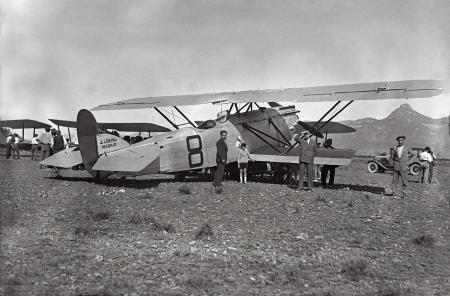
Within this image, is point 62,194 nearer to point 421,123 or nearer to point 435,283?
point 435,283

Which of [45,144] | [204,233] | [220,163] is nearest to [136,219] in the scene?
[204,233]

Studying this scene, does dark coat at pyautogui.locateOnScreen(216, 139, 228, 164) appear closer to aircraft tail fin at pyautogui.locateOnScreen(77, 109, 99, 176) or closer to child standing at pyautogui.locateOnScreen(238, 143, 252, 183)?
child standing at pyautogui.locateOnScreen(238, 143, 252, 183)

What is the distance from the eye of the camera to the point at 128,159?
10867 millimetres

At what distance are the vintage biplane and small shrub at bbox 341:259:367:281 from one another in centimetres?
633

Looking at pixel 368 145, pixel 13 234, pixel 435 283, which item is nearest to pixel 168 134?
pixel 13 234

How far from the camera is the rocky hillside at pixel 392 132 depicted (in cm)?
Result: 11958

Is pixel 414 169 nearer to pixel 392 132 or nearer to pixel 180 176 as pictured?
pixel 180 176

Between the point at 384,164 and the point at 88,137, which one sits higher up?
the point at 88,137

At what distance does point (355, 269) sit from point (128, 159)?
6987 millimetres

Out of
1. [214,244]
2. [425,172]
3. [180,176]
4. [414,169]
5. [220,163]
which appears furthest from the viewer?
[414,169]

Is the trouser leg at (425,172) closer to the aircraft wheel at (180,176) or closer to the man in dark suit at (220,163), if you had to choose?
the man in dark suit at (220,163)

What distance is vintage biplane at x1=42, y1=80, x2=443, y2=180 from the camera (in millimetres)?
11211

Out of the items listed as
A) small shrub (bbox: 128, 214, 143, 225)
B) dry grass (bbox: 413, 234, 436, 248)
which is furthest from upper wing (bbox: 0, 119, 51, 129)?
dry grass (bbox: 413, 234, 436, 248)

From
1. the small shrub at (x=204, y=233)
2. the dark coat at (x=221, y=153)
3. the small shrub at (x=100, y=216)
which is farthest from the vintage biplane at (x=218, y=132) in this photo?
the small shrub at (x=204, y=233)
